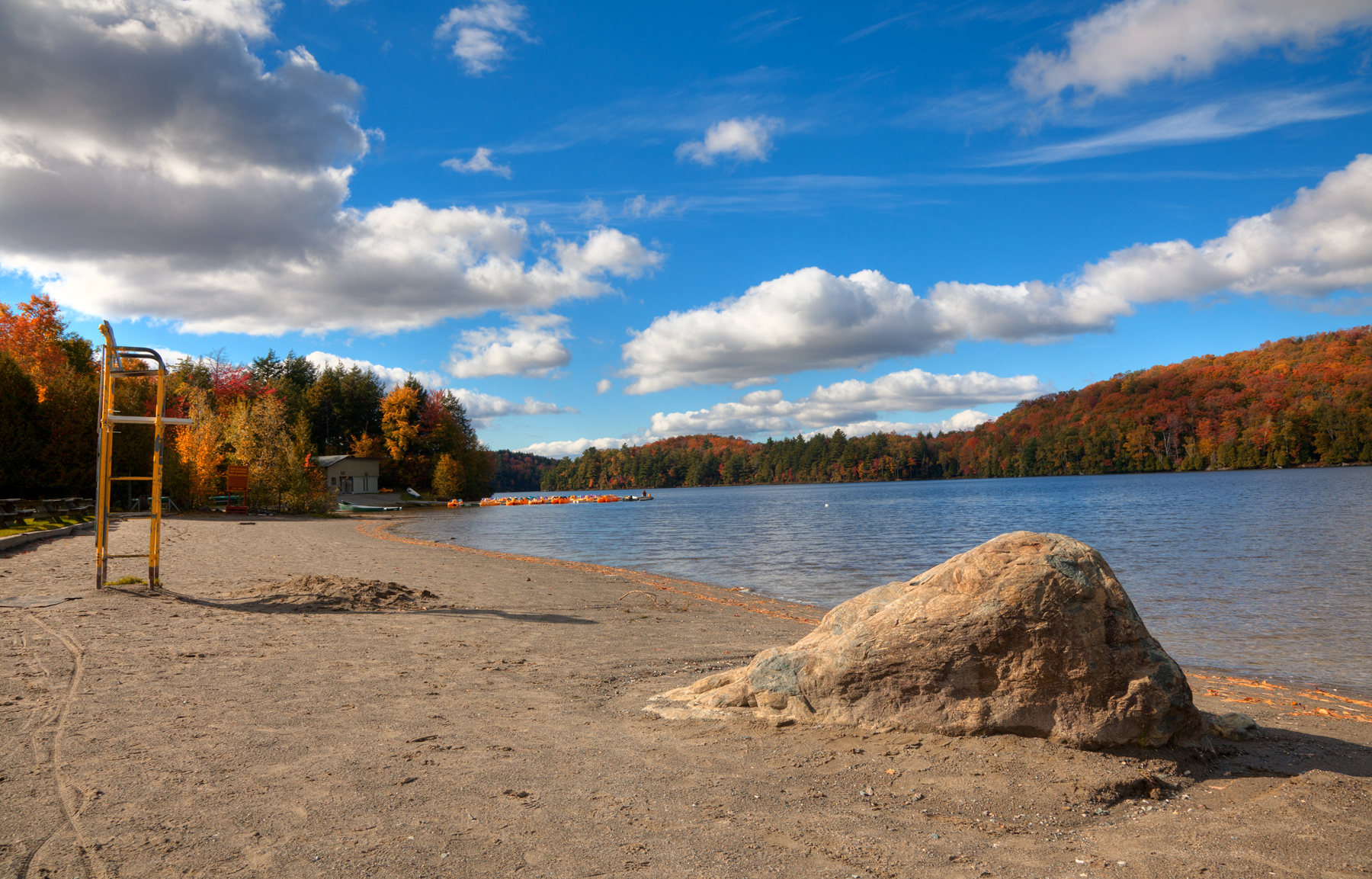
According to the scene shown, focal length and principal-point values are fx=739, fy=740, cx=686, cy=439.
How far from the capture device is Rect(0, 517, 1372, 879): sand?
11.9ft

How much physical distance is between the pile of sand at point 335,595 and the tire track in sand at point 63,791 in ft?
13.8

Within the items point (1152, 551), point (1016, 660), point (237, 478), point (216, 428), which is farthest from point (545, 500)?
point (1016, 660)

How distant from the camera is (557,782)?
4594 millimetres

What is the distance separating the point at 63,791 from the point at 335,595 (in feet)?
25.6

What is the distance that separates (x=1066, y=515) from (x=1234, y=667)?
40.9 meters

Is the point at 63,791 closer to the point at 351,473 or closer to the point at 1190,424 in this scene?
the point at 351,473

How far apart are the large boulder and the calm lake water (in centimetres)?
621

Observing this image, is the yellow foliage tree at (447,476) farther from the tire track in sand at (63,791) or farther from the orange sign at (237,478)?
the tire track in sand at (63,791)

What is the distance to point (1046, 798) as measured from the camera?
430 centimetres

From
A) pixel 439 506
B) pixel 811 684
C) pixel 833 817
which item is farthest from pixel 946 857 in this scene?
pixel 439 506

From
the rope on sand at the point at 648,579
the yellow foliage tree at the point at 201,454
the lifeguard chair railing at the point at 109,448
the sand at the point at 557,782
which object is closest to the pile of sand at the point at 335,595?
the lifeguard chair railing at the point at 109,448

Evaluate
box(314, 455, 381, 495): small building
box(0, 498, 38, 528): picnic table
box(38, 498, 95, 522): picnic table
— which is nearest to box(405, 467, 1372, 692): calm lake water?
box(38, 498, 95, 522): picnic table

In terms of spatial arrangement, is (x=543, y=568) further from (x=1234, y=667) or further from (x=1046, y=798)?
(x=1046, y=798)

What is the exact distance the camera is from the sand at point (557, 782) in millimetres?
3623
